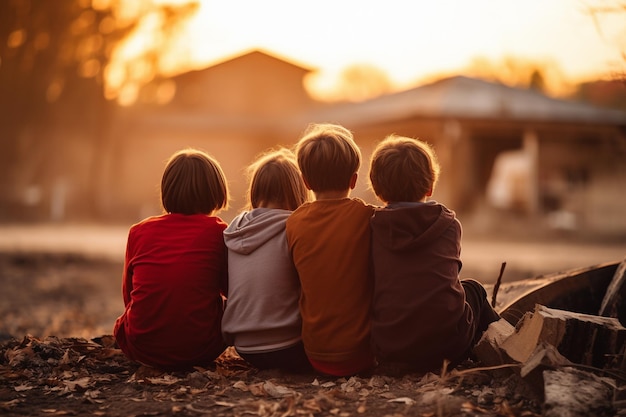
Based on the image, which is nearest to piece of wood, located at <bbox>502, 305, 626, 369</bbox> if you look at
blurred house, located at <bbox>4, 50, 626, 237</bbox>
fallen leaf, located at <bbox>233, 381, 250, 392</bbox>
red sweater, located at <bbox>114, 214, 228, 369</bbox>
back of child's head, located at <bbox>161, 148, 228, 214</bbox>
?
fallen leaf, located at <bbox>233, 381, 250, 392</bbox>

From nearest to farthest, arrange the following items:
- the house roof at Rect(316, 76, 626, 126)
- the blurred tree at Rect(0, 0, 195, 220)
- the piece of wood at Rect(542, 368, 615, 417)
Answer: the piece of wood at Rect(542, 368, 615, 417), the house roof at Rect(316, 76, 626, 126), the blurred tree at Rect(0, 0, 195, 220)

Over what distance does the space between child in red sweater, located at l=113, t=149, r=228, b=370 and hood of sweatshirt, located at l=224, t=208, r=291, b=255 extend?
0.56 ft

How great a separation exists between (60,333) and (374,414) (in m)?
5.00

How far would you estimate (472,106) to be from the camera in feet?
79.4

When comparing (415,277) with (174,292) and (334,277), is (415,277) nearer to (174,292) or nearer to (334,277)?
(334,277)

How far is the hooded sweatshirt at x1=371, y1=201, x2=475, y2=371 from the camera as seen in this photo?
11.8 ft

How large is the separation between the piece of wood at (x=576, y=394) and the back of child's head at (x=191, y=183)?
1.97 meters

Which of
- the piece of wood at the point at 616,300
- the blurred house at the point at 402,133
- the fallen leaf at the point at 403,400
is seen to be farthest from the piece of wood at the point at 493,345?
the blurred house at the point at 402,133

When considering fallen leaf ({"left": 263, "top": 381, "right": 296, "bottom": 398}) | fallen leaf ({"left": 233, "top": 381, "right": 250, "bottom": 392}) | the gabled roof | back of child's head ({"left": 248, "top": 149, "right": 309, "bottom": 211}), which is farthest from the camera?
the gabled roof

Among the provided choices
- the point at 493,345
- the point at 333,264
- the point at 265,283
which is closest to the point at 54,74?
the point at 265,283

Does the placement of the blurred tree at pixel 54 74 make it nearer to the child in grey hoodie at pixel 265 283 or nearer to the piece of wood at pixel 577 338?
the child in grey hoodie at pixel 265 283

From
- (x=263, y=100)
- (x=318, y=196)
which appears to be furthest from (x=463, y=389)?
(x=263, y=100)

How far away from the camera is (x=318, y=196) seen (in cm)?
389

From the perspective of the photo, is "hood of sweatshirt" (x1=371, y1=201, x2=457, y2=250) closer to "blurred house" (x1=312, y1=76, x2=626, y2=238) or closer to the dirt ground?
the dirt ground
